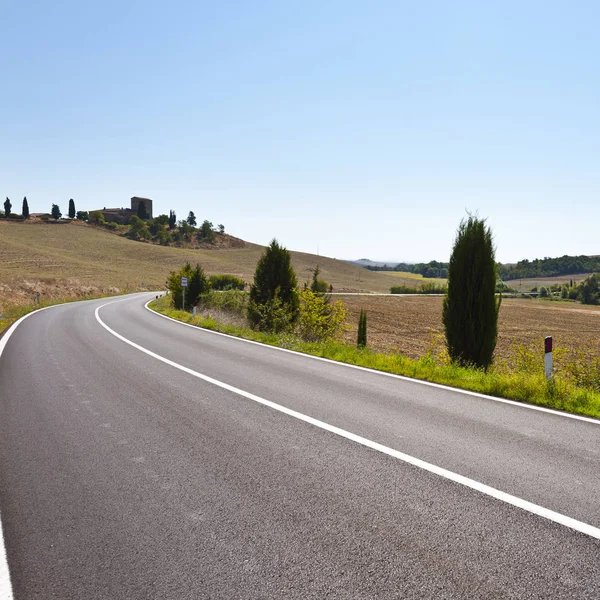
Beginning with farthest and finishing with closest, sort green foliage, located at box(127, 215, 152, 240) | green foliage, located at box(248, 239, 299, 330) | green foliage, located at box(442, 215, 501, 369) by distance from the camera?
green foliage, located at box(127, 215, 152, 240), green foliage, located at box(248, 239, 299, 330), green foliage, located at box(442, 215, 501, 369)

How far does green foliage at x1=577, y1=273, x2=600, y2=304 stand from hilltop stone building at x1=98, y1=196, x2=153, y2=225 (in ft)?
451

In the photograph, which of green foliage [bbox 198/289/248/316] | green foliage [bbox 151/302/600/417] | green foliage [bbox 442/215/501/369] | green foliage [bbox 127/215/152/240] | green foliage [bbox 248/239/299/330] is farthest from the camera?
green foliage [bbox 127/215/152/240]

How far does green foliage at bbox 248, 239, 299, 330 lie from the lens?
64.5 feet

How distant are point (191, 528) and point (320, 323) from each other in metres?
13.9

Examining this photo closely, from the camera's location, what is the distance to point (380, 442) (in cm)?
507

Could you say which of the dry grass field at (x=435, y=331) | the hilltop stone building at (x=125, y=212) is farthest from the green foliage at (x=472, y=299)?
the hilltop stone building at (x=125, y=212)

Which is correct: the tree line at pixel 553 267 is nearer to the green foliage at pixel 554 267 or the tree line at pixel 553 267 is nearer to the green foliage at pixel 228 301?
the green foliage at pixel 554 267

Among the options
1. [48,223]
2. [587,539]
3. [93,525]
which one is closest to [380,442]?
[587,539]

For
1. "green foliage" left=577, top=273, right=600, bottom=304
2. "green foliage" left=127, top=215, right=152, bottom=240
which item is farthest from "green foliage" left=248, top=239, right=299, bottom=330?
"green foliage" left=127, top=215, right=152, bottom=240

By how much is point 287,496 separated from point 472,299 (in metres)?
9.09

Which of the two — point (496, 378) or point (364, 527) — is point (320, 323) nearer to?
point (496, 378)

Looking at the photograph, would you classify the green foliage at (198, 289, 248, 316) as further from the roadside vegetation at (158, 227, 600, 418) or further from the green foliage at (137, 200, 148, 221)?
the green foliage at (137, 200, 148, 221)

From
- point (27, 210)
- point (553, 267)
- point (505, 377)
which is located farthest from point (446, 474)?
point (553, 267)

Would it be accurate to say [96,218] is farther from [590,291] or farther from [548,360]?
[548,360]
